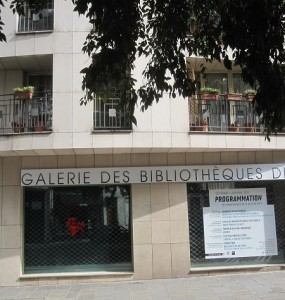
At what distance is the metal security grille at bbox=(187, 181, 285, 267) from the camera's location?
12508mm

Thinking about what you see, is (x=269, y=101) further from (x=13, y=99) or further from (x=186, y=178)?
(x=13, y=99)

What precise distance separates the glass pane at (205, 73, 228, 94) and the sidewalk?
530 cm

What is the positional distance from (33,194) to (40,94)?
2.68 meters

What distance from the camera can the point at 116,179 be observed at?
12102mm

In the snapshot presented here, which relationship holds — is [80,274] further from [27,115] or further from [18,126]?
[27,115]

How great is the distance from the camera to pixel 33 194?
488 inches

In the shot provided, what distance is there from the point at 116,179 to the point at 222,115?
11.0ft

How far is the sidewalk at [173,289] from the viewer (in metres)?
10.1

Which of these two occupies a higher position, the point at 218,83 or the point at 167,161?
the point at 218,83

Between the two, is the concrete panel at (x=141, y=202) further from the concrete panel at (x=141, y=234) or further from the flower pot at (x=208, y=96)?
the flower pot at (x=208, y=96)

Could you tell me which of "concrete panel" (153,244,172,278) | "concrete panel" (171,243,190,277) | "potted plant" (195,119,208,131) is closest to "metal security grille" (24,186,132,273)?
"concrete panel" (153,244,172,278)

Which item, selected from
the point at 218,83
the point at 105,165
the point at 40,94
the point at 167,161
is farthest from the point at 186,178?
the point at 40,94

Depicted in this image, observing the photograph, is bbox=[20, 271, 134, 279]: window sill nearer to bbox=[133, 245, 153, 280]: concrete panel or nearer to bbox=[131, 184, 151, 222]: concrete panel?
bbox=[133, 245, 153, 280]: concrete panel

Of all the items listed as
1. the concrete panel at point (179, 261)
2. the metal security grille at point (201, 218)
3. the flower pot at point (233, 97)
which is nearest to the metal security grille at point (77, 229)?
the concrete panel at point (179, 261)
